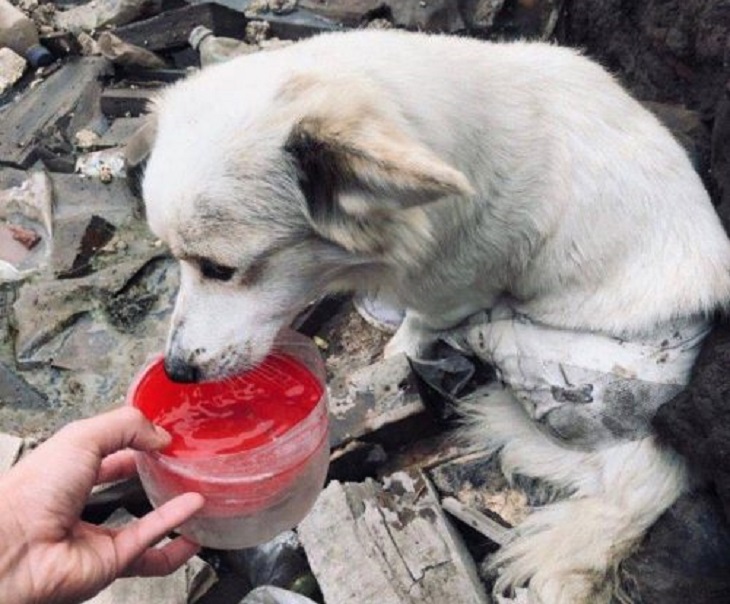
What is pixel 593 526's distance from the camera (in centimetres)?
260

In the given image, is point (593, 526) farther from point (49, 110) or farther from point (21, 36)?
point (21, 36)

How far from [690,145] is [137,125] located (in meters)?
2.26

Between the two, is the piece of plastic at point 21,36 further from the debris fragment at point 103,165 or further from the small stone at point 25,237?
the small stone at point 25,237

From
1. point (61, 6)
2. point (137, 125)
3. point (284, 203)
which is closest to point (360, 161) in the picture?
point (284, 203)

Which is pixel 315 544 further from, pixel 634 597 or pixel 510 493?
pixel 634 597

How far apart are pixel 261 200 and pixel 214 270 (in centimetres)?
20

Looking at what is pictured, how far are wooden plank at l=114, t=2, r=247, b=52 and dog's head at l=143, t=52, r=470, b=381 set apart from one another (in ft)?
7.90

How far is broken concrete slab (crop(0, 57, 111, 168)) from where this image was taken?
166 inches

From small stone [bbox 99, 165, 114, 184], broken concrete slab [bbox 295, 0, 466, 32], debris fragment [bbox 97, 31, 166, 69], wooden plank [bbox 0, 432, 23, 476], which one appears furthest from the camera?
debris fragment [bbox 97, 31, 166, 69]

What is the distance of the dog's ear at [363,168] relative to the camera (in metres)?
1.78

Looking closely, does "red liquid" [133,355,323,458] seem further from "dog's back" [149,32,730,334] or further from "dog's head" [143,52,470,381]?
"dog's back" [149,32,730,334]

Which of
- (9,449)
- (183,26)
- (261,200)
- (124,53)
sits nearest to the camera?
(261,200)

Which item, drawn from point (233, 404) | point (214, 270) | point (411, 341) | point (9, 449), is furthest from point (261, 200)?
point (9, 449)

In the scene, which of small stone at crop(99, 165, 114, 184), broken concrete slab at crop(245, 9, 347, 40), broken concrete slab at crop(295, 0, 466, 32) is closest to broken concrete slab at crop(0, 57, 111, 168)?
small stone at crop(99, 165, 114, 184)
